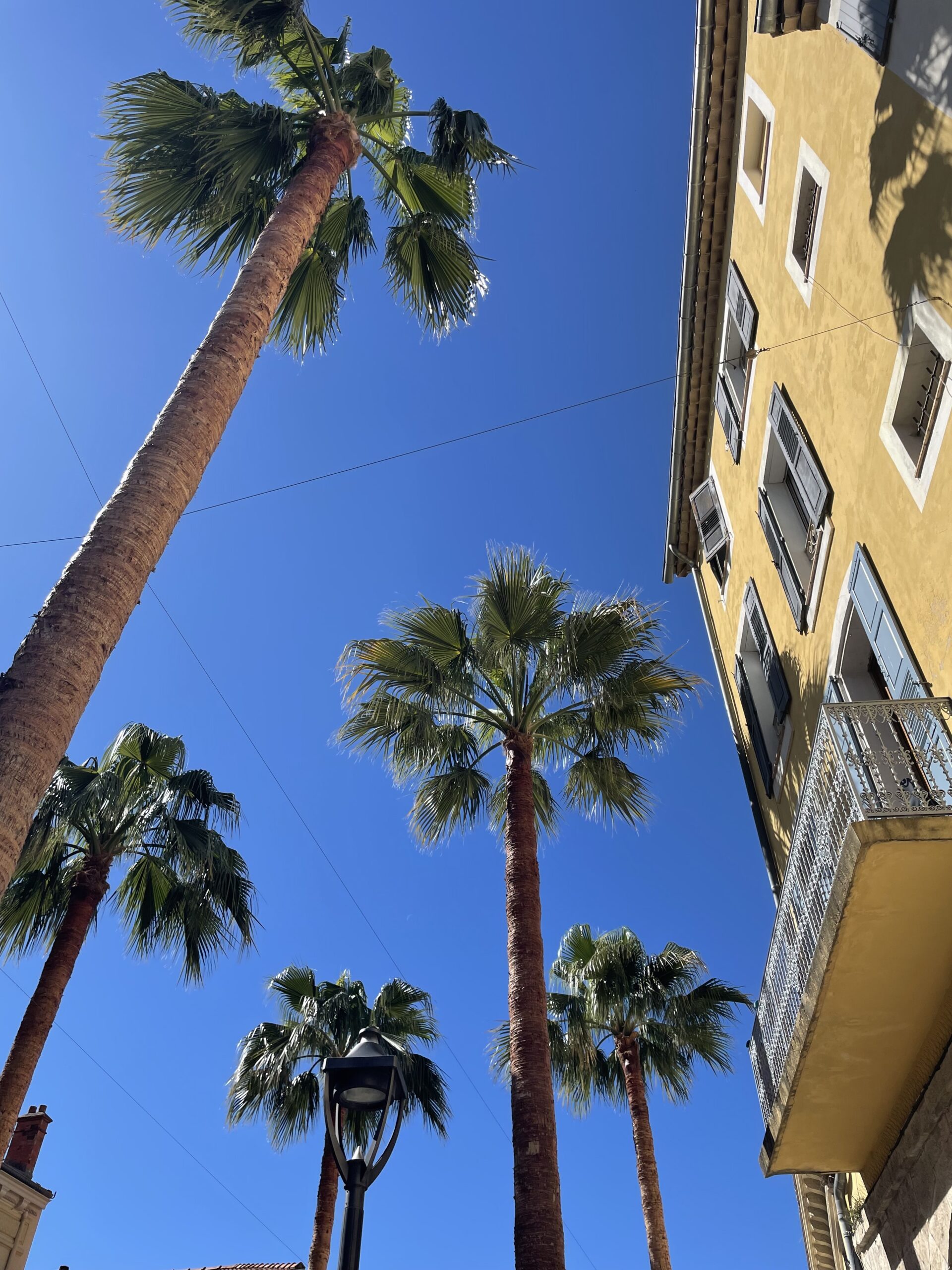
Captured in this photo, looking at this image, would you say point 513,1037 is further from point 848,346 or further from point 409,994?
point 409,994

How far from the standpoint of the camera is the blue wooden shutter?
7.69 metres

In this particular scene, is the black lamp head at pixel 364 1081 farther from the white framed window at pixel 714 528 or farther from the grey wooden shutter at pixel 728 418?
the white framed window at pixel 714 528

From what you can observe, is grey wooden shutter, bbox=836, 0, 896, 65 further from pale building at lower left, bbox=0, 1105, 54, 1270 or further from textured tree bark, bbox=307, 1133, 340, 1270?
pale building at lower left, bbox=0, 1105, 54, 1270

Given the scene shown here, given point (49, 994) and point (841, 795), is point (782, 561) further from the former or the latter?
point (49, 994)

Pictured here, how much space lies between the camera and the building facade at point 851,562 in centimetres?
661

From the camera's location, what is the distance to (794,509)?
11156 mm

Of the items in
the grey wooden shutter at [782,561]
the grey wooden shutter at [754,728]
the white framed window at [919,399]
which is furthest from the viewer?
the grey wooden shutter at [754,728]

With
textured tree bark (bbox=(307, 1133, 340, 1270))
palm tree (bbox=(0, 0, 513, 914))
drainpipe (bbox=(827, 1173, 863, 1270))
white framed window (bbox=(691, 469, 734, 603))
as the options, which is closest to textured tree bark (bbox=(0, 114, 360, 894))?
palm tree (bbox=(0, 0, 513, 914))

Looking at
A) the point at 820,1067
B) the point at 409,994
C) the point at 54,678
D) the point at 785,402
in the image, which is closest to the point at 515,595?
the point at 785,402

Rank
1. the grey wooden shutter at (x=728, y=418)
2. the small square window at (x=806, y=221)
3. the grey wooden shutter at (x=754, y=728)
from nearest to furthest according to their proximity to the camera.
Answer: the small square window at (x=806, y=221) < the grey wooden shutter at (x=754, y=728) < the grey wooden shutter at (x=728, y=418)

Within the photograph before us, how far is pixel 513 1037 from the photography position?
8.80 m

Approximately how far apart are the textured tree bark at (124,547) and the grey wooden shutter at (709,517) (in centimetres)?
805

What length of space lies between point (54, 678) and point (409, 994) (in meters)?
15.5

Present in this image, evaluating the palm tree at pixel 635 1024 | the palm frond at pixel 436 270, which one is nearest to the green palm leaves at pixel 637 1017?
the palm tree at pixel 635 1024
